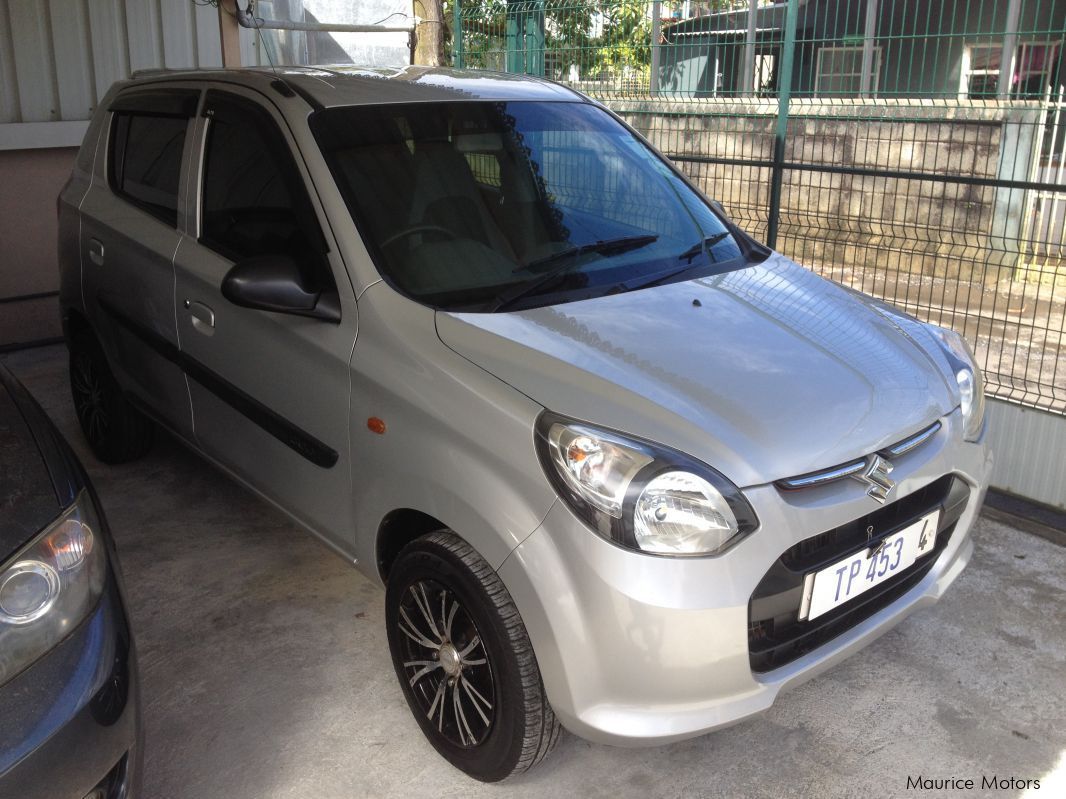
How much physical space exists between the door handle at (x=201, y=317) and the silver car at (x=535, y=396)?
0.02 meters

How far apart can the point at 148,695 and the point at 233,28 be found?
5677mm

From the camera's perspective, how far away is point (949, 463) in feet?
8.25

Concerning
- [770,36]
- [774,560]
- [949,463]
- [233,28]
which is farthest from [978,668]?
[233,28]

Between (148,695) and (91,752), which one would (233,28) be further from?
(91,752)

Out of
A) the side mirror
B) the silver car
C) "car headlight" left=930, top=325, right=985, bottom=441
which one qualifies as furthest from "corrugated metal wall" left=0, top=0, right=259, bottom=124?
"car headlight" left=930, top=325, right=985, bottom=441

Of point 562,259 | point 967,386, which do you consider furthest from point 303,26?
point 967,386

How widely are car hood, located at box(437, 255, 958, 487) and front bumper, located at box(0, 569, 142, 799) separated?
3.33ft

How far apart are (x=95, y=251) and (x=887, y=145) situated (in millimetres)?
3657

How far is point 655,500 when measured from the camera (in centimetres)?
208

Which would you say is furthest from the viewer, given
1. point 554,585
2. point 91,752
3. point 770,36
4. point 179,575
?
point 770,36

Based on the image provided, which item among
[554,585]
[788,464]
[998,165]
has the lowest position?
[554,585]

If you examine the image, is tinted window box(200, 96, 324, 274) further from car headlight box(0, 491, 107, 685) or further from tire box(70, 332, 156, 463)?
tire box(70, 332, 156, 463)

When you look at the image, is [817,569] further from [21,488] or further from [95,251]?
[95,251]

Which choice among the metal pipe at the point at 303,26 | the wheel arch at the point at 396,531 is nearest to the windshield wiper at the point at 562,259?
the wheel arch at the point at 396,531
